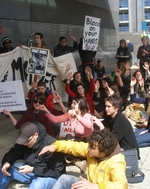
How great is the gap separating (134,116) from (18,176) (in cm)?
328

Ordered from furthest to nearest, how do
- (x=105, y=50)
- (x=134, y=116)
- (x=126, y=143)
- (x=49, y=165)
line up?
1. (x=105, y=50)
2. (x=134, y=116)
3. (x=126, y=143)
4. (x=49, y=165)

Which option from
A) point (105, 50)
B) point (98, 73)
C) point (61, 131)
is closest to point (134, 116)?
point (61, 131)

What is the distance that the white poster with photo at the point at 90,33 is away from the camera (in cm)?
702

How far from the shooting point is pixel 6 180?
3.09 metres

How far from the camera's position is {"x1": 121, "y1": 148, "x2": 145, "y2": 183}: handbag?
10.2 ft

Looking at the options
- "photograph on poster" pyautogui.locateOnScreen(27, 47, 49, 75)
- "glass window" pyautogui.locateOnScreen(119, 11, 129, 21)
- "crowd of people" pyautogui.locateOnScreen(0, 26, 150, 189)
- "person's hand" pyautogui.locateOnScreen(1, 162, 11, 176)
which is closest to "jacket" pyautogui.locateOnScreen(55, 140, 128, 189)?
"crowd of people" pyautogui.locateOnScreen(0, 26, 150, 189)

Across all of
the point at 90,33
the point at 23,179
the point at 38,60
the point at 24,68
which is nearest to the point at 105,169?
the point at 23,179

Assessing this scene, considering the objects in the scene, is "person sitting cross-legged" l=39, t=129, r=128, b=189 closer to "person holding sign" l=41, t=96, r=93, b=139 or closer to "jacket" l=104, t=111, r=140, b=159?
"person holding sign" l=41, t=96, r=93, b=139

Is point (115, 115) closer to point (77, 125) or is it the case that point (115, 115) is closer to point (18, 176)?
point (77, 125)

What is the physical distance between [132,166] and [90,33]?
467cm

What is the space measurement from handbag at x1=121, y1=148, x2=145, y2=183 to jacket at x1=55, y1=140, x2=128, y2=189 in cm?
70

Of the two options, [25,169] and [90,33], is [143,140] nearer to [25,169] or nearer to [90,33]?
[25,169]

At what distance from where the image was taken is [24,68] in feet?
20.1

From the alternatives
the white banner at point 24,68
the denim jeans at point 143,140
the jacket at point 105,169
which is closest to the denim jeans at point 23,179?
the jacket at point 105,169
